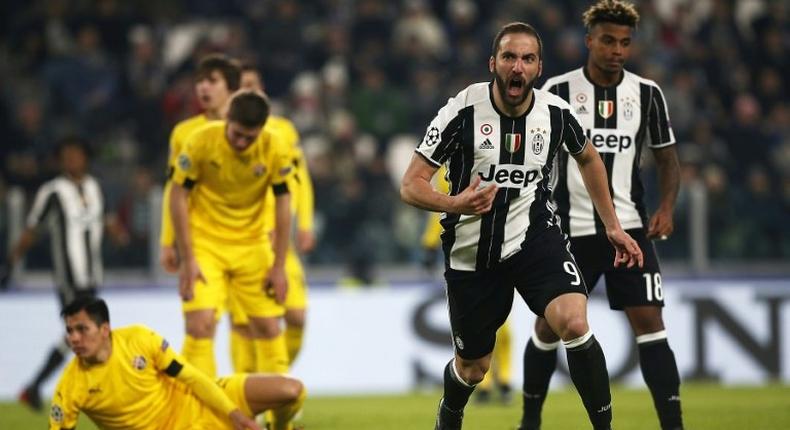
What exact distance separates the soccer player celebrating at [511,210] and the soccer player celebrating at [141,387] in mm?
1309

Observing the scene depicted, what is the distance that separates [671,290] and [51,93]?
24.7ft

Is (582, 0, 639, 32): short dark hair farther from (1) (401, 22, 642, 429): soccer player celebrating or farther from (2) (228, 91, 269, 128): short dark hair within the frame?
(2) (228, 91, 269, 128): short dark hair

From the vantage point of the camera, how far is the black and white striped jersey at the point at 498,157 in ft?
21.1

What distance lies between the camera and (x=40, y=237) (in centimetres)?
1333

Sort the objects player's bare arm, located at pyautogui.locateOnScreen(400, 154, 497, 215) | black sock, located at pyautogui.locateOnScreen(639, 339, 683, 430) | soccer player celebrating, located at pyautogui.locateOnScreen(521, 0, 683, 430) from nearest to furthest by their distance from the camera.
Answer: player's bare arm, located at pyautogui.locateOnScreen(400, 154, 497, 215)
black sock, located at pyautogui.locateOnScreen(639, 339, 683, 430)
soccer player celebrating, located at pyautogui.locateOnScreen(521, 0, 683, 430)

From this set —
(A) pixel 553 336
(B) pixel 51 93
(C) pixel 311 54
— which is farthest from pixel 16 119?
(A) pixel 553 336

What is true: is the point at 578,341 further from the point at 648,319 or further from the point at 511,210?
the point at 648,319

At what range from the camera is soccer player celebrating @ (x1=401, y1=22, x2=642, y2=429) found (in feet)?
20.7

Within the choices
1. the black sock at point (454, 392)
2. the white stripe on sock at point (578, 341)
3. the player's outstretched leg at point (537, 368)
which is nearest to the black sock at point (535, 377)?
the player's outstretched leg at point (537, 368)

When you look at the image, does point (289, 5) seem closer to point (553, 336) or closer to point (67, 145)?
point (67, 145)

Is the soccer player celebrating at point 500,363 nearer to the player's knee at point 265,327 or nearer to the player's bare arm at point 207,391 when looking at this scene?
the player's knee at point 265,327

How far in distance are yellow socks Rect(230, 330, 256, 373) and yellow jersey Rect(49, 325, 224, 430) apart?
1.59 meters

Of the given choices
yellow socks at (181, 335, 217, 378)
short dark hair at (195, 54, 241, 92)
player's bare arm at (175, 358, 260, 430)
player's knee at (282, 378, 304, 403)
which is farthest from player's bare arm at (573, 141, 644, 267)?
short dark hair at (195, 54, 241, 92)

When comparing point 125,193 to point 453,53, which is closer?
point 125,193
